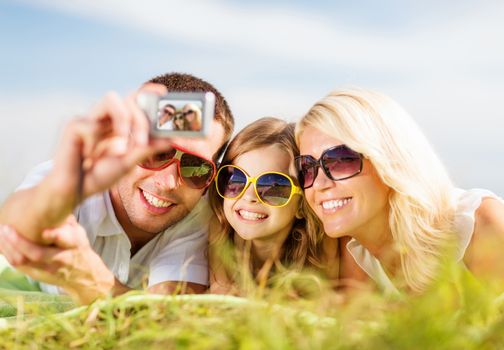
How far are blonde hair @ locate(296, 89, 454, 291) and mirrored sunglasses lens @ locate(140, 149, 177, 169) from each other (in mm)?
827

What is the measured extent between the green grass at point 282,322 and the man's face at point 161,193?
6.92 feet

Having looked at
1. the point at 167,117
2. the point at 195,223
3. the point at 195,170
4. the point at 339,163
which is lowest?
the point at 195,223

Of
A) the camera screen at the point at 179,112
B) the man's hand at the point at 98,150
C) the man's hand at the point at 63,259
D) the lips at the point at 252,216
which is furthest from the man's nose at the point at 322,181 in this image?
the man's hand at the point at 98,150

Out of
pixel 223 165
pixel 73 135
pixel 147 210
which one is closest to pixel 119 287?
pixel 147 210

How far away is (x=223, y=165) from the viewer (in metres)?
4.16

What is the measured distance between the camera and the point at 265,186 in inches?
158

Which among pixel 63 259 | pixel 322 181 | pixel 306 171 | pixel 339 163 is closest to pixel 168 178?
pixel 306 171

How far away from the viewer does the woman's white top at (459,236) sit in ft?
12.7

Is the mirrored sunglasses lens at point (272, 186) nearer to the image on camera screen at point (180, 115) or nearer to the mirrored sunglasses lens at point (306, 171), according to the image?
the mirrored sunglasses lens at point (306, 171)

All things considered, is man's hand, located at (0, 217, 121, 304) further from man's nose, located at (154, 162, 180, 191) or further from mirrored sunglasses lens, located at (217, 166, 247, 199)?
mirrored sunglasses lens, located at (217, 166, 247, 199)

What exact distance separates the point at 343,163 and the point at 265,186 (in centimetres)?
58

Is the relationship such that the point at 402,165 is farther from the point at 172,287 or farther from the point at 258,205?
the point at 172,287

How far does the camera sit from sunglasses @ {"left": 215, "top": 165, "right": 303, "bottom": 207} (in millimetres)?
4008

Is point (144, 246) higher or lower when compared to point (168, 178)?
lower
